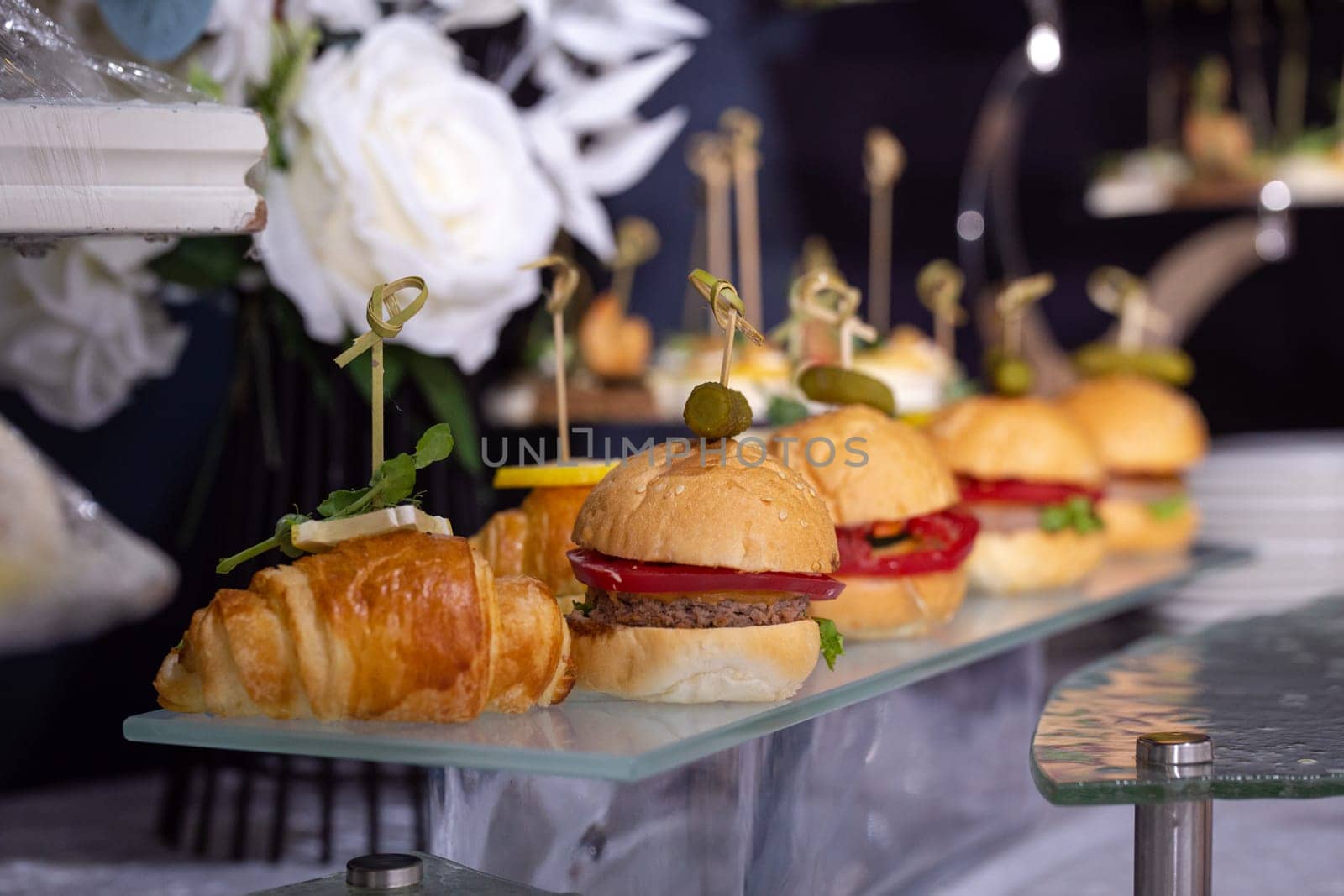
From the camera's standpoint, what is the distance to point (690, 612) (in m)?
1.79

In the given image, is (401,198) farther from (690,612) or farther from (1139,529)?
(1139,529)

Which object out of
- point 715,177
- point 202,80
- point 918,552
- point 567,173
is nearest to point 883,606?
point 918,552

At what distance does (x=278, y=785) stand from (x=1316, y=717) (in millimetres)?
1634

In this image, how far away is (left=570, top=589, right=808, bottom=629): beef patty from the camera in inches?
70.1

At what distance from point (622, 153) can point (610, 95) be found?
0.13 metres

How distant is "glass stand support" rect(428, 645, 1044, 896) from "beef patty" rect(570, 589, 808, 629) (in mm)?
144

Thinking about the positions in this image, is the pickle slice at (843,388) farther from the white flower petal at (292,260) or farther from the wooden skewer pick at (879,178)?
the wooden skewer pick at (879,178)

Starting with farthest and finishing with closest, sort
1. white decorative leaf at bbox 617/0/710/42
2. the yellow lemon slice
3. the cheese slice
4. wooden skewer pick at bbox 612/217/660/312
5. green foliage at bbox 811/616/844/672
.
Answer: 1. wooden skewer pick at bbox 612/217/660/312
2. white decorative leaf at bbox 617/0/710/42
3. the yellow lemon slice
4. green foliage at bbox 811/616/844/672
5. the cheese slice

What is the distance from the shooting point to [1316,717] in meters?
1.76

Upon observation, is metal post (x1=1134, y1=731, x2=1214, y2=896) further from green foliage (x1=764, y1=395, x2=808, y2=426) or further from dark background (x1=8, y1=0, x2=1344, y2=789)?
dark background (x1=8, y1=0, x2=1344, y2=789)

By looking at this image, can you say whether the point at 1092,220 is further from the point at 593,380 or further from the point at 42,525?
the point at 42,525

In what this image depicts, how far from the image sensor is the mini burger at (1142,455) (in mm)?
3439

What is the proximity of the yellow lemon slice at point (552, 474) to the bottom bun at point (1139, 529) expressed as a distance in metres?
1.66

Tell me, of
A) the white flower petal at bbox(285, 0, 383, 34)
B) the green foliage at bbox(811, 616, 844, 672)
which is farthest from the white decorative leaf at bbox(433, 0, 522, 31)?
the green foliage at bbox(811, 616, 844, 672)
